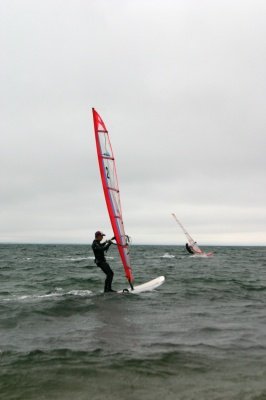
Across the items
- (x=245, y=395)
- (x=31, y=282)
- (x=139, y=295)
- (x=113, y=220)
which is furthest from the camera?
(x=31, y=282)

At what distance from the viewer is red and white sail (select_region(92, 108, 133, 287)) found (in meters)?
11.9

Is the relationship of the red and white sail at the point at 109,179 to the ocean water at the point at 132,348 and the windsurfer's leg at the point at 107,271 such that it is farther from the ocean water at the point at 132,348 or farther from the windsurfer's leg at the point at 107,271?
the ocean water at the point at 132,348

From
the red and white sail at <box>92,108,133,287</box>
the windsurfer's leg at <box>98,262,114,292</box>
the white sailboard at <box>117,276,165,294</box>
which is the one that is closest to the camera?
the red and white sail at <box>92,108,133,287</box>

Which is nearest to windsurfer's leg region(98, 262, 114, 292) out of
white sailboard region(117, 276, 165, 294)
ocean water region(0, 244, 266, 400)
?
white sailboard region(117, 276, 165, 294)

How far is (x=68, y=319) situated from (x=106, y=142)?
16.7 feet

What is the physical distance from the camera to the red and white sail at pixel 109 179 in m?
11.9

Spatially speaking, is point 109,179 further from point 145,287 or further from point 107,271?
point 145,287

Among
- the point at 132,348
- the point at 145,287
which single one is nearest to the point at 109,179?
the point at 145,287

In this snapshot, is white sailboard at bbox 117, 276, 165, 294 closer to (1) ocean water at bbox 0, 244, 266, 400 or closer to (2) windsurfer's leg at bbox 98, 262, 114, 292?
(2) windsurfer's leg at bbox 98, 262, 114, 292

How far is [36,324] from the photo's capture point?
9133 mm

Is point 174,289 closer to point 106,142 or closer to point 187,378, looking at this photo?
point 106,142

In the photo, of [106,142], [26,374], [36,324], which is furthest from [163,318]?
[106,142]

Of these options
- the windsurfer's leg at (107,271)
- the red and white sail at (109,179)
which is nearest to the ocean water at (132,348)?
the windsurfer's leg at (107,271)

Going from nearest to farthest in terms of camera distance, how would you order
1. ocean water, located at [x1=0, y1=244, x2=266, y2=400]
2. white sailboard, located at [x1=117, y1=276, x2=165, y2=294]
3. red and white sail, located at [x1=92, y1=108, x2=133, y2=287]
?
ocean water, located at [x1=0, y1=244, x2=266, y2=400], red and white sail, located at [x1=92, y1=108, x2=133, y2=287], white sailboard, located at [x1=117, y1=276, x2=165, y2=294]
